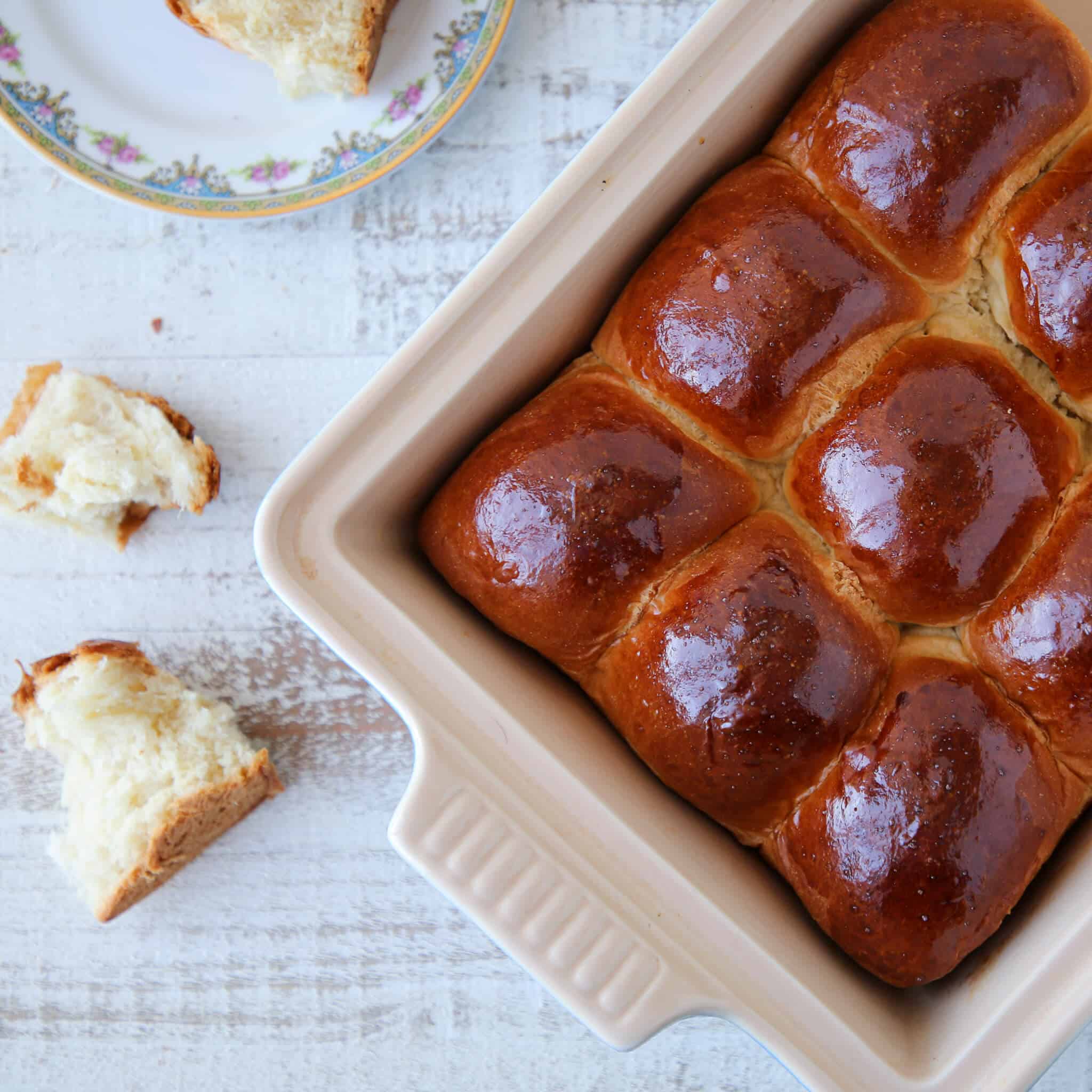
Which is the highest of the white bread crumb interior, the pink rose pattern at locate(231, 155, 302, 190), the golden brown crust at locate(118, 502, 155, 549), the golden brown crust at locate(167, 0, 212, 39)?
the white bread crumb interior

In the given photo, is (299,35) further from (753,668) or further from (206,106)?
(753,668)

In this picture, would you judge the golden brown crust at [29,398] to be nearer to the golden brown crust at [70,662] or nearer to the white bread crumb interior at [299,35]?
the golden brown crust at [70,662]

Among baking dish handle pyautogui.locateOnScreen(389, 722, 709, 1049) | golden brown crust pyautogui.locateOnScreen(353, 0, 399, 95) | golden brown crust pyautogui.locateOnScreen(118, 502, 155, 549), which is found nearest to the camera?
baking dish handle pyautogui.locateOnScreen(389, 722, 709, 1049)

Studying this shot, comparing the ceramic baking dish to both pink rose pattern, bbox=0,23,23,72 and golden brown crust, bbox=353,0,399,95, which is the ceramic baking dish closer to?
golden brown crust, bbox=353,0,399,95

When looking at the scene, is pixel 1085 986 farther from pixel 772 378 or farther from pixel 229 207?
pixel 229 207

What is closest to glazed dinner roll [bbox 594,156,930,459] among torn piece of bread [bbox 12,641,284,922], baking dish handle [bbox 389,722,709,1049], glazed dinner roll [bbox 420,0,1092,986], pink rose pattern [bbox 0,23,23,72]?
glazed dinner roll [bbox 420,0,1092,986]

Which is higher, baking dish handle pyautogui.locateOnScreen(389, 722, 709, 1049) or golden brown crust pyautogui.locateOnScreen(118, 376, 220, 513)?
baking dish handle pyautogui.locateOnScreen(389, 722, 709, 1049)

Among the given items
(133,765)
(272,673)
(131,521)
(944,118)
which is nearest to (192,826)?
(133,765)
